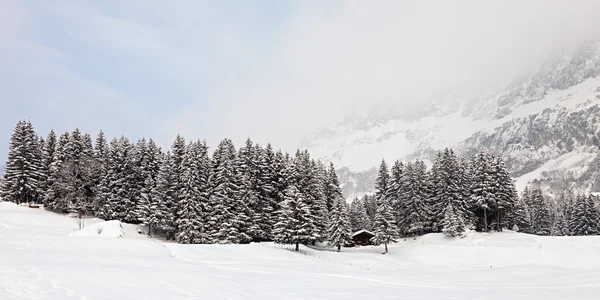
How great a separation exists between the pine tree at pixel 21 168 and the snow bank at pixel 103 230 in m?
32.9

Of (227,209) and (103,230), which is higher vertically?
(227,209)

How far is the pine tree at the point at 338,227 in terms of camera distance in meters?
52.8

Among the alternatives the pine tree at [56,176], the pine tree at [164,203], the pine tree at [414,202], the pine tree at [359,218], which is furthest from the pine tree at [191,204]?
the pine tree at [359,218]

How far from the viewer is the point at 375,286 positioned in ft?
57.7

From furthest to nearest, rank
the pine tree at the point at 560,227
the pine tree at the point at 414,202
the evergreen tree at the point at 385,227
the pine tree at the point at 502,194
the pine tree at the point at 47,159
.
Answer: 1. the pine tree at the point at 560,227
2. the pine tree at the point at 414,202
3. the pine tree at the point at 502,194
4. the pine tree at the point at 47,159
5. the evergreen tree at the point at 385,227

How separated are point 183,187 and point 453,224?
43.2 meters

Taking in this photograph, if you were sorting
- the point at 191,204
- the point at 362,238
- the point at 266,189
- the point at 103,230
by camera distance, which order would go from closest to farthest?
the point at 103,230 → the point at 191,204 → the point at 266,189 → the point at 362,238

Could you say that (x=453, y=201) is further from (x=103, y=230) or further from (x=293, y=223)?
(x=103, y=230)

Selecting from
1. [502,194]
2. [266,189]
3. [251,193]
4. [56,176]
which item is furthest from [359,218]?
[56,176]

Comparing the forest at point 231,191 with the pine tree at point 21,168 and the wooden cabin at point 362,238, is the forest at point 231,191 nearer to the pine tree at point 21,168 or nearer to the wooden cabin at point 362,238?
the pine tree at point 21,168

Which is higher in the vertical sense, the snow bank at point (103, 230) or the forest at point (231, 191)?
the forest at point (231, 191)

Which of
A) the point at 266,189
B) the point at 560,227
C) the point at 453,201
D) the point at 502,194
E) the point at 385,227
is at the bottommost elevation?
the point at 560,227

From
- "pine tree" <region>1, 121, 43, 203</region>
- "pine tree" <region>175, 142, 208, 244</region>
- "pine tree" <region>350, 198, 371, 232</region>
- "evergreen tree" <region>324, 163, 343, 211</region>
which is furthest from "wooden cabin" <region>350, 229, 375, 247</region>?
"pine tree" <region>1, 121, 43, 203</region>

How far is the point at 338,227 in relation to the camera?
174ft
